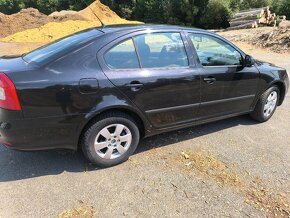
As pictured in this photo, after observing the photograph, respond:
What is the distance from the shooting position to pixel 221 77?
15.0 ft

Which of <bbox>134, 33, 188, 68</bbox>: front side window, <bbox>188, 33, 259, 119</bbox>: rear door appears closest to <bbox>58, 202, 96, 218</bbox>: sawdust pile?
<bbox>134, 33, 188, 68</bbox>: front side window

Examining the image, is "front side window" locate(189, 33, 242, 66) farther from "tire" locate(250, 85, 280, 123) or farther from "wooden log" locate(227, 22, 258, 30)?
"wooden log" locate(227, 22, 258, 30)

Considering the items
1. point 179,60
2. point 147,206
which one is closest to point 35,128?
point 147,206

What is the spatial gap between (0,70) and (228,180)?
2834 mm

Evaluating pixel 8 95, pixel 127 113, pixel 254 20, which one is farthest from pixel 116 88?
pixel 254 20

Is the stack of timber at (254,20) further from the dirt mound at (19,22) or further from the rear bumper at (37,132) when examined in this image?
the rear bumper at (37,132)

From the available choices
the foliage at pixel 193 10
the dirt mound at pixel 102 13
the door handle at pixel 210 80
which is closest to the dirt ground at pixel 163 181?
the door handle at pixel 210 80

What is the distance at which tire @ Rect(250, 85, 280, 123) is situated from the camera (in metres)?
5.34

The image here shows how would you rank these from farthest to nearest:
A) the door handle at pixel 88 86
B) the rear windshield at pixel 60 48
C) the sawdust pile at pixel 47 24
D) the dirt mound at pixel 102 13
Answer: the dirt mound at pixel 102 13
the sawdust pile at pixel 47 24
the rear windshield at pixel 60 48
the door handle at pixel 88 86

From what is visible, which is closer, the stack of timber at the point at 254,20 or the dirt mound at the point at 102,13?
the stack of timber at the point at 254,20

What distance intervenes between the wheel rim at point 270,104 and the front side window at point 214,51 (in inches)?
42.1

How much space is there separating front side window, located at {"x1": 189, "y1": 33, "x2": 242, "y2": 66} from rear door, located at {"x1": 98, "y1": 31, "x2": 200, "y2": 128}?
254 millimetres

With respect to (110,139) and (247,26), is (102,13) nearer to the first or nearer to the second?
(247,26)

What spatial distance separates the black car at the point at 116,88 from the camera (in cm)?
336
